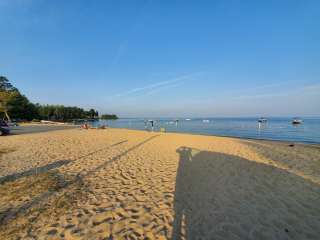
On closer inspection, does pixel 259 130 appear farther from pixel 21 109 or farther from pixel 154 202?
pixel 21 109

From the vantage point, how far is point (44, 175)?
5.86 metres

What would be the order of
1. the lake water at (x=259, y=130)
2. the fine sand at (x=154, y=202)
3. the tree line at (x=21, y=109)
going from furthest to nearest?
the tree line at (x=21, y=109), the lake water at (x=259, y=130), the fine sand at (x=154, y=202)

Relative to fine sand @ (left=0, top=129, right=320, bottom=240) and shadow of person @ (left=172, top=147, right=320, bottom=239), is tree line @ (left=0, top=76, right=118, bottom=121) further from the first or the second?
shadow of person @ (left=172, top=147, right=320, bottom=239)

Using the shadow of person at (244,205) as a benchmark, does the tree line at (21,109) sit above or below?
above

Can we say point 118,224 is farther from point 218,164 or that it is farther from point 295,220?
point 218,164

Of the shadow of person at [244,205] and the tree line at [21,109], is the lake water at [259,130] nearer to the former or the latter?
the shadow of person at [244,205]

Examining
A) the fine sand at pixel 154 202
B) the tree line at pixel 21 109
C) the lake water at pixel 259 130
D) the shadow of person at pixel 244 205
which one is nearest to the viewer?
the fine sand at pixel 154 202

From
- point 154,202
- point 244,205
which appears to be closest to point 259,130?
point 244,205

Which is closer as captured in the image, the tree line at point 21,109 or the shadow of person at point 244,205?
the shadow of person at point 244,205

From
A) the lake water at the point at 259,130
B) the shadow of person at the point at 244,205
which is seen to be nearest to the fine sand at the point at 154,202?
the shadow of person at the point at 244,205

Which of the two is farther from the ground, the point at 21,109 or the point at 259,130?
the point at 21,109

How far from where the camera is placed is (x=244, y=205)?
14.4ft

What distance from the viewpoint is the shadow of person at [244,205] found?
3.39 m

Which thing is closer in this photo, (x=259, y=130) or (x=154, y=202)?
(x=154, y=202)
